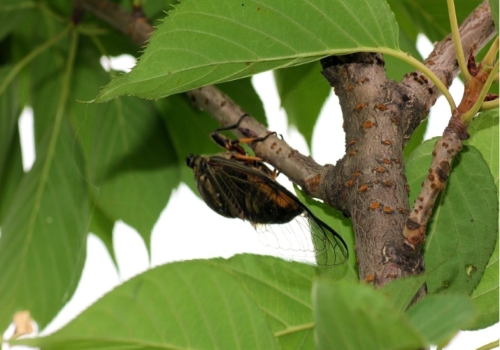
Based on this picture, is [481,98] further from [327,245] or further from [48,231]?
[48,231]

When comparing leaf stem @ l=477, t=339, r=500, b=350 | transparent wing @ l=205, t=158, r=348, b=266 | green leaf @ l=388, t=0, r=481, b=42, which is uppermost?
green leaf @ l=388, t=0, r=481, b=42

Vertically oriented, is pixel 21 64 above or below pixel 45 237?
above

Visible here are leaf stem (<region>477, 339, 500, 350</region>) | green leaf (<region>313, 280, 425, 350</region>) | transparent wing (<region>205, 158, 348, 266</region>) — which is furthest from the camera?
transparent wing (<region>205, 158, 348, 266</region>)

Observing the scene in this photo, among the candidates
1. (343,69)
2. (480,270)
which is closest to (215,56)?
(343,69)

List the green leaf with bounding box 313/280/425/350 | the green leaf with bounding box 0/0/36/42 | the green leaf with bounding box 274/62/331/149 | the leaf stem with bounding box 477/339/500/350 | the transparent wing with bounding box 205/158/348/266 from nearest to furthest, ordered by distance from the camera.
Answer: the green leaf with bounding box 313/280/425/350 → the leaf stem with bounding box 477/339/500/350 → the transparent wing with bounding box 205/158/348/266 → the green leaf with bounding box 274/62/331/149 → the green leaf with bounding box 0/0/36/42

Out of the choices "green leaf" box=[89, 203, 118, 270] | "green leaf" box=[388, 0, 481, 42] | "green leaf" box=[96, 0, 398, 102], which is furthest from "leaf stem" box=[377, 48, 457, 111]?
"green leaf" box=[89, 203, 118, 270]

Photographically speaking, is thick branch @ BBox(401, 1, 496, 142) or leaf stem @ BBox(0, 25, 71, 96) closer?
thick branch @ BBox(401, 1, 496, 142)

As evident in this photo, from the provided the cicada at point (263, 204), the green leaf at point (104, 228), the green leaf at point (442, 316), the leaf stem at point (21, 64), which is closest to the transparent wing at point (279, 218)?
the cicada at point (263, 204)

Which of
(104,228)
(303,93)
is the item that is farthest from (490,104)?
(104,228)

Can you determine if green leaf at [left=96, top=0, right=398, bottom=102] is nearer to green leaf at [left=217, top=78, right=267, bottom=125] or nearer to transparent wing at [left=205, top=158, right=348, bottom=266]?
transparent wing at [left=205, top=158, right=348, bottom=266]
